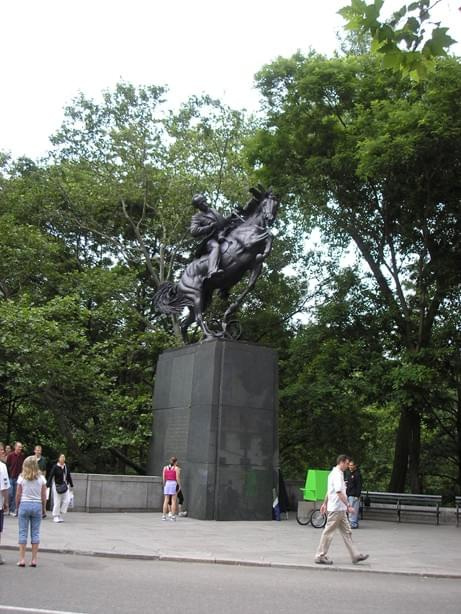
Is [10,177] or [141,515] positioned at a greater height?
[10,177]

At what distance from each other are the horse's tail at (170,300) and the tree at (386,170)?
6899 mm

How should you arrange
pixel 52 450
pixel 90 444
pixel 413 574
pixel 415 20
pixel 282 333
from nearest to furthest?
1. pixel 415 20
2. pixel 413 574
3. pixel 90 444
4. pixel 52 450
5. pixel 282 333

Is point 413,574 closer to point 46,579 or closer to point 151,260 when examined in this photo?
point 46,579

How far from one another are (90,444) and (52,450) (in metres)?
4.41

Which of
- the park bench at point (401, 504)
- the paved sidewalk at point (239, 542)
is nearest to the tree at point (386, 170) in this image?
the park bench at point (401, 504)

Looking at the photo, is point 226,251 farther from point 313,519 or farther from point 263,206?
point 313,519

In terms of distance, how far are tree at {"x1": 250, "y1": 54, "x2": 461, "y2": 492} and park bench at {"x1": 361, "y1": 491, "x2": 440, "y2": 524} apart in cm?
304

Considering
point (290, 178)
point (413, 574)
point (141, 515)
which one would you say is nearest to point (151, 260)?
point (290, 178)

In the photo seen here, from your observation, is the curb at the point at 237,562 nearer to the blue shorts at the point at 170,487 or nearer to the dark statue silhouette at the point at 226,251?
the blue shorts at the point at 170,487

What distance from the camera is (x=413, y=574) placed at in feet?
35.5

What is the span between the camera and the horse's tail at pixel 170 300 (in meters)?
22.1

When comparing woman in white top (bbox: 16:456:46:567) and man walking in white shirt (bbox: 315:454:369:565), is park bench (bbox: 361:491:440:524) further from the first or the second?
woman in white top (bbox: 16:456:46:567)

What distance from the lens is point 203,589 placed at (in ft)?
28.6

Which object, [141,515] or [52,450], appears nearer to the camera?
[141,515]
